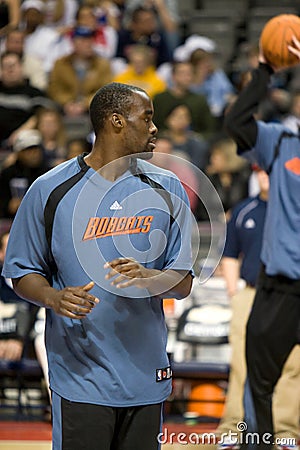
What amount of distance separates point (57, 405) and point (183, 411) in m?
3.24

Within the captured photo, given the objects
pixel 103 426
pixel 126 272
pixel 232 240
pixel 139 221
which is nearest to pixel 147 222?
pixel 139 221

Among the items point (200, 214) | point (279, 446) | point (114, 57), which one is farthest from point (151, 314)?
point (114, 57)

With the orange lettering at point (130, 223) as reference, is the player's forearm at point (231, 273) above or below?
below

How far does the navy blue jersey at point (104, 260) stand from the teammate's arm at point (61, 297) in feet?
0.18

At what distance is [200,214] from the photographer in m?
7.08

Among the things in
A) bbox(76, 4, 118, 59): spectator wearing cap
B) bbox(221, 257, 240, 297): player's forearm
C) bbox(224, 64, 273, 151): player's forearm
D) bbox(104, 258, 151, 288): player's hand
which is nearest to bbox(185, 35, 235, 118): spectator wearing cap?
bbox(76, 4, 118, 59): spectator wearing cap

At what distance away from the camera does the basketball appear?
4.43 metres

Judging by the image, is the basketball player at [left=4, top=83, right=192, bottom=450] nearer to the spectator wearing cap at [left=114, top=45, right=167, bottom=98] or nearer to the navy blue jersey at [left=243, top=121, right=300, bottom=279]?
the navy blue jersey at [left=243, top=121, right=300, bottom=279]

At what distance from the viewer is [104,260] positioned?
291 centimetres

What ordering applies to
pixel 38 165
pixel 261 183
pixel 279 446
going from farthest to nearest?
pixel 38 165 < pixel 261 183 < pixel 279 446

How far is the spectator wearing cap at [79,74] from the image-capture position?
32.6ft

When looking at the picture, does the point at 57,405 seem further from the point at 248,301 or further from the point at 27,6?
the point at 27,6

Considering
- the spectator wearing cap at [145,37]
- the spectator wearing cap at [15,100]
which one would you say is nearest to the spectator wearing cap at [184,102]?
the spectator wearing cap at [15,100]

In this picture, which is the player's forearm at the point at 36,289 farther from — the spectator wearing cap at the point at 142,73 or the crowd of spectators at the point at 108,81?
the spectator wearing cap at the point at 142,73
